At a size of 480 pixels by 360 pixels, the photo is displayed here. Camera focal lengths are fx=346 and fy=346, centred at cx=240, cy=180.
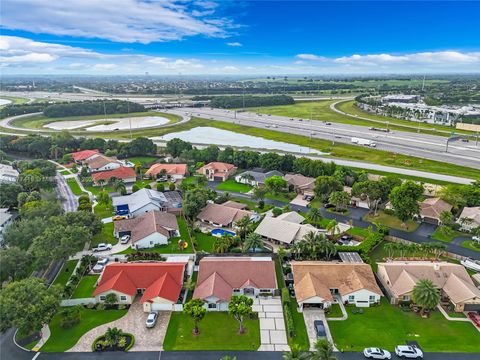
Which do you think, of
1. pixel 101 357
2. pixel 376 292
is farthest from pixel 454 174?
pixel 101 357

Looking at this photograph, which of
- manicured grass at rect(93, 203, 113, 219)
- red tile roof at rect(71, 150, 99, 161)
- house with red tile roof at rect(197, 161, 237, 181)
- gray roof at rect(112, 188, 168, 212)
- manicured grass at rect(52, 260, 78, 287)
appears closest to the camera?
manicured grass at rect(52, 260, 78, 287)

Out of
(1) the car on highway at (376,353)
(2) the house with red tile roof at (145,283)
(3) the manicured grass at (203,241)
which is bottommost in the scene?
(3) the manicured grass at (203,241)

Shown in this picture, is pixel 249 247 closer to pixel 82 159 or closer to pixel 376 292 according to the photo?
pixel 376 292

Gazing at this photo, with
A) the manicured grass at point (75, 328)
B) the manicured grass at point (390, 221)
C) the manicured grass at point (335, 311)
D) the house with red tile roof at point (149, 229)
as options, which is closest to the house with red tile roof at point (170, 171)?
the house with red tile roof at point (149, 229)

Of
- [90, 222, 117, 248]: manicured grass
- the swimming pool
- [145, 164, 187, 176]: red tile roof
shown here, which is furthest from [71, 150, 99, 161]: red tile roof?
the swimming pool

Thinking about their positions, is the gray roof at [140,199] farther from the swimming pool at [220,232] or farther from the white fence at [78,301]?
the white fence at [78,301]

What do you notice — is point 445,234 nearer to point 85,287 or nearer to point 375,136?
point 85,287

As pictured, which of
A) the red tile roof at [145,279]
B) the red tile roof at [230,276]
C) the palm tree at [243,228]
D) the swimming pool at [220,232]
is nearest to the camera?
the red tile roof at [145,279]

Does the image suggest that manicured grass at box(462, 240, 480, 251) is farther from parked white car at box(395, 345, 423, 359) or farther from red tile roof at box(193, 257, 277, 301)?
red tile roof at box(193, 257, 277, 301)
